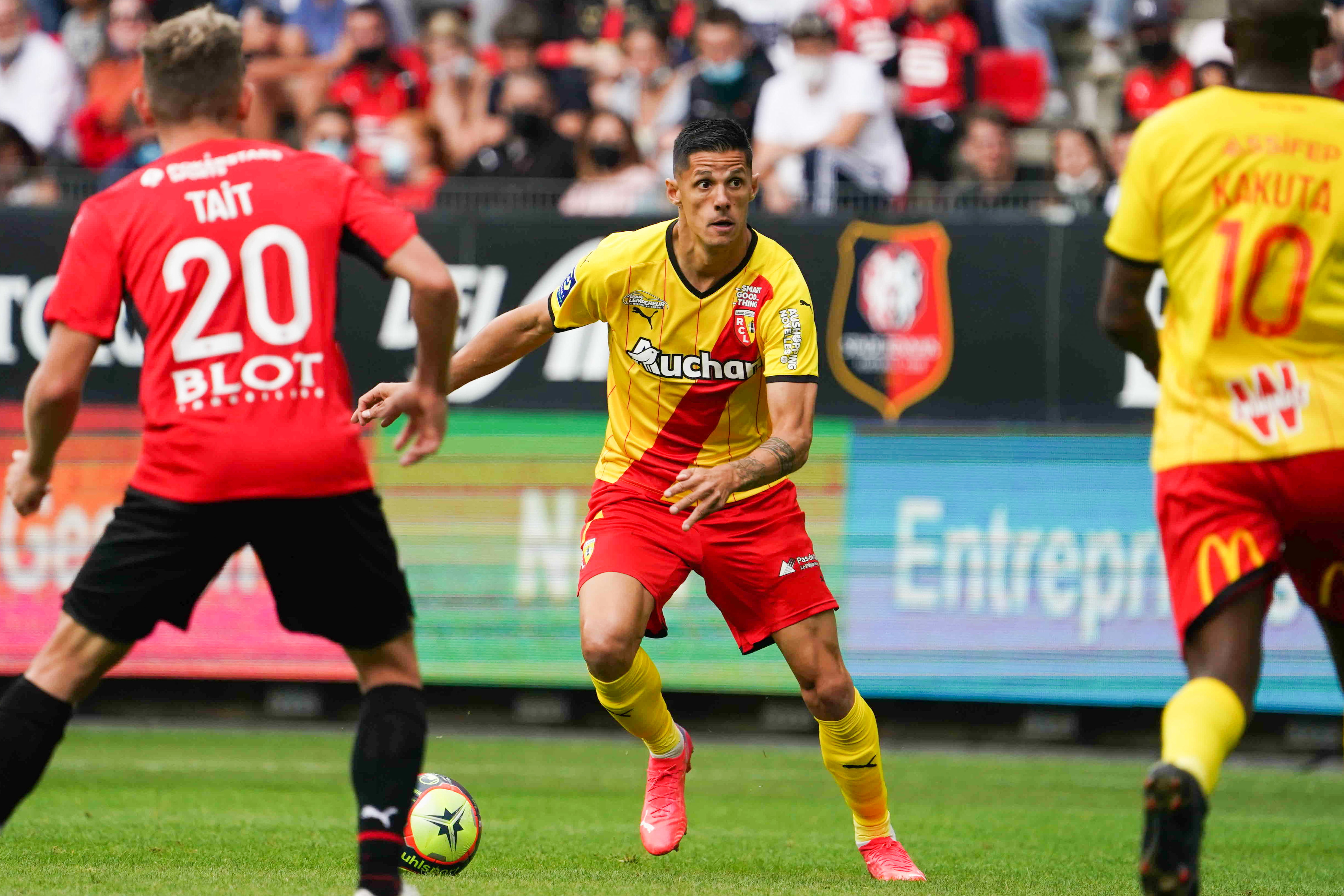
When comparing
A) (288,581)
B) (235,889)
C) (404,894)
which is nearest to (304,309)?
(288,581)

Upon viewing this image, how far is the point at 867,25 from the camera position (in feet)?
43.9

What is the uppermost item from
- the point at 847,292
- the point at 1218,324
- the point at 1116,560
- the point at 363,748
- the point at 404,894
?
the point at 1218,324

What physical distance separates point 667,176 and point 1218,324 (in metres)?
8.91

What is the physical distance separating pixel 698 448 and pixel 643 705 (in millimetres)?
975

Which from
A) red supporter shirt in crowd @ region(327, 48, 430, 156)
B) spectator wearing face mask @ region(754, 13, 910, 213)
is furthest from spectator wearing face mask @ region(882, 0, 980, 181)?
red supporter shirt in crowd @ region(327, 48, 430, 156)

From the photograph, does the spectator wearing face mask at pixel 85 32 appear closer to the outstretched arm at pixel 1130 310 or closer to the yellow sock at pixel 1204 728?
the outstretched arm at pixel 1130 310

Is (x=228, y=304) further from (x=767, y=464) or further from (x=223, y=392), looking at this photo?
(x=767, y=464)

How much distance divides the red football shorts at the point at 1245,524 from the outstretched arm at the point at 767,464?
150cm

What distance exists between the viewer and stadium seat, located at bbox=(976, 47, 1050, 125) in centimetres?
1345

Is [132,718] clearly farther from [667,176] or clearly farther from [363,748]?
[363,748]

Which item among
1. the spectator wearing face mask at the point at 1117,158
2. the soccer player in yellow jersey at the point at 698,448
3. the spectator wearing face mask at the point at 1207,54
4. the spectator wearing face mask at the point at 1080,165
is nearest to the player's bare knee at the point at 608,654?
the soccer player in yellow jersey at the point at 698,448

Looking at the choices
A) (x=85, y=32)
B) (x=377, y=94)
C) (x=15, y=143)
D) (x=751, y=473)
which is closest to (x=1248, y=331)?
(x=751, y=473)

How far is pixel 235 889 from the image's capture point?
17.7ft

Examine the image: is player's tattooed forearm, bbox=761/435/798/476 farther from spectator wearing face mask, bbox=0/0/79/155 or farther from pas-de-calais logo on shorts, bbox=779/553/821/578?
spectator wearing face mask, bbox=0/0/79/155
